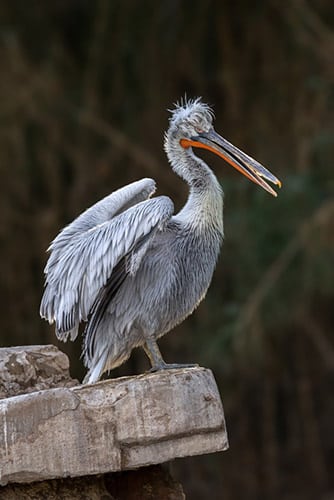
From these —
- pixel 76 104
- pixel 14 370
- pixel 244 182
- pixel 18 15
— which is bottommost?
pixel 14 370

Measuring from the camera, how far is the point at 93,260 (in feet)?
17.0

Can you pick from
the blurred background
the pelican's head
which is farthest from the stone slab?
the blurred background

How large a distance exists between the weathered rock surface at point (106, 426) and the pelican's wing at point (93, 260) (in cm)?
60

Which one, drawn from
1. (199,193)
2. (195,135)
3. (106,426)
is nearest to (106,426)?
(106,426)

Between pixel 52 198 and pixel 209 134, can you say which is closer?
pixel 209 134

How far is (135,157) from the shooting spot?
434 inches

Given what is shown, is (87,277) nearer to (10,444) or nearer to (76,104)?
(10,444)

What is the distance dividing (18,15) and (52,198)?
5.12 feet

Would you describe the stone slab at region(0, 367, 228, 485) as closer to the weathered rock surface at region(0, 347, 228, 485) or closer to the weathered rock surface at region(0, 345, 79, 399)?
the weathered rock surface at region(0, 347, 228, 485)

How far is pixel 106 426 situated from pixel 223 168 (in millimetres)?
6724

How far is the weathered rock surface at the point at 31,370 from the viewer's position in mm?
5066

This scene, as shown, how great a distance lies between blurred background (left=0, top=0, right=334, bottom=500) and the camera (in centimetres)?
998

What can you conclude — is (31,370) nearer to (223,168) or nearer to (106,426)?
(106,426)

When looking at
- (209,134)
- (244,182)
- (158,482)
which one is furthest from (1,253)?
(158,482)
